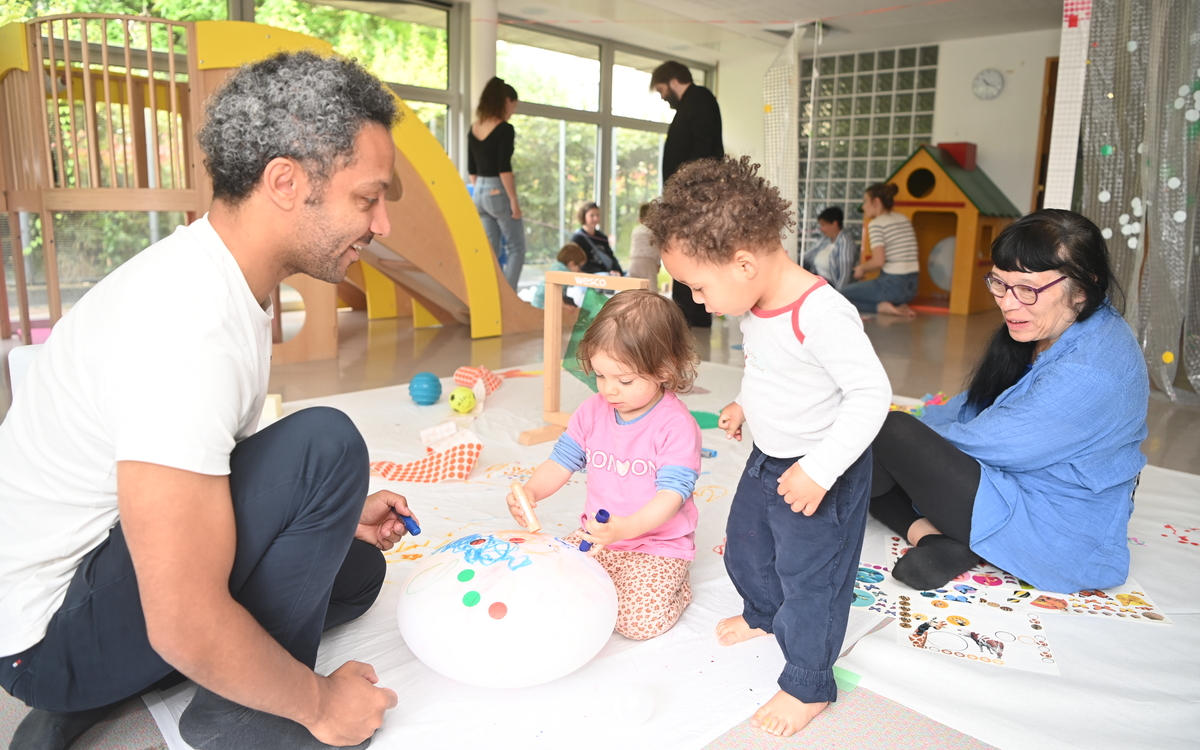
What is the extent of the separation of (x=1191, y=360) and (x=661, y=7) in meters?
4.51


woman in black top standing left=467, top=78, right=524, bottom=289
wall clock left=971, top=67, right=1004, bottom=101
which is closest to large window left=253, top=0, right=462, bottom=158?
woman in black top standing left=467, top=78, right=524, bottom=289

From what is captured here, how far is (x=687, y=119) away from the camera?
4.45 m

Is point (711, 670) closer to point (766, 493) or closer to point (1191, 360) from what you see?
point (766, 493)

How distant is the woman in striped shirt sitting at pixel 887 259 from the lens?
6375 mm

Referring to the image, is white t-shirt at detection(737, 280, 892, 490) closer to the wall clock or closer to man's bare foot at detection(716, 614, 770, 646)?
man's bare foot at detection(716, 614, 770, 646)

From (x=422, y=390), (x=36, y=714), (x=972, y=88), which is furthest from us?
(x=972, y=88)

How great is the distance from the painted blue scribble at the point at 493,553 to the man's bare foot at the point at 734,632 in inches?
15.2

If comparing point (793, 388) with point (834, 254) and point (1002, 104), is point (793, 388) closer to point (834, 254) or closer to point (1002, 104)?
point (834, 254)

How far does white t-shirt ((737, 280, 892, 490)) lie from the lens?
43.3 inches

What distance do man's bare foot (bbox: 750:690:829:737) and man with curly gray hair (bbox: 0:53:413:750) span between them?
1.85ft

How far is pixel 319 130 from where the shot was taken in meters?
0.92

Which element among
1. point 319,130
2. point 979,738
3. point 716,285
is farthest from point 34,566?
point 979,738

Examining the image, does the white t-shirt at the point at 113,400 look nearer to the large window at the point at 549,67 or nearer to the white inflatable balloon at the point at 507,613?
the white inflatable balloon at the point at 507,613

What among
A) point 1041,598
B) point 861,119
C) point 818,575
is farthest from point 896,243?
point 818,575
